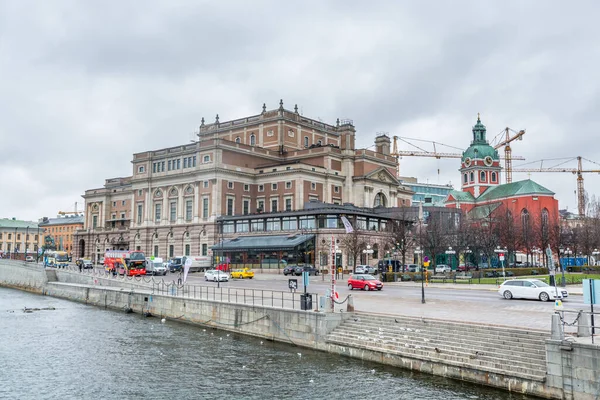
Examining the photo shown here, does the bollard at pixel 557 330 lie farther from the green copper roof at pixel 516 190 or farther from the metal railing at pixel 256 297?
the green copper roof at pixel 516 190

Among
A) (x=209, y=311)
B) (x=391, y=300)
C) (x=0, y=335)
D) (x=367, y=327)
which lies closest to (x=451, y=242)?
(x=391, y=300)

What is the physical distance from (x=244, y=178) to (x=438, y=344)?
81.1 m

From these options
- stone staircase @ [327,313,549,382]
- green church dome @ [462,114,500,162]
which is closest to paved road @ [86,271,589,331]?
stone staircase @ [327,313,549,382]

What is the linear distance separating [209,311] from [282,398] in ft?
59.0

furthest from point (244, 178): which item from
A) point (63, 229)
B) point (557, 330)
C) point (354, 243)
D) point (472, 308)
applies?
point (63, 229)

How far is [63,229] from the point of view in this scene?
16838 cm

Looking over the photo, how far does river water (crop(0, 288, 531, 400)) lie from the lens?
20.9 meters

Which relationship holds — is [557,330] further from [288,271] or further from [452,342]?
[288,271]

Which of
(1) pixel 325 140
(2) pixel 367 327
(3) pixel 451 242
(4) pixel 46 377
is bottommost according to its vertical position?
(4) pixel 46 377

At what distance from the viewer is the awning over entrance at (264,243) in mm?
78750

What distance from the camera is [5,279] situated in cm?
8181

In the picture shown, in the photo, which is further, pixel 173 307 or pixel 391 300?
pixel 173 307

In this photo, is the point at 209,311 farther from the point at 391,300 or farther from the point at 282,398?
the point at 282,398

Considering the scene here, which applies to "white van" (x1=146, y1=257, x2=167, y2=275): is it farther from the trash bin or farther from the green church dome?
the green church dome
